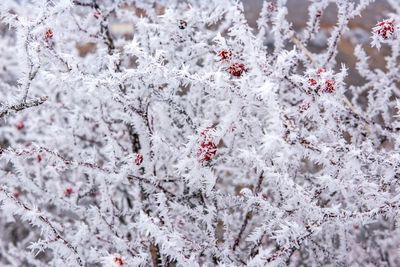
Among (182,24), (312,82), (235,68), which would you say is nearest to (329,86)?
(312,82)

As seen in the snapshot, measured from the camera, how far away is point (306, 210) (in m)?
1.40

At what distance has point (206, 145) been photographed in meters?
1.32

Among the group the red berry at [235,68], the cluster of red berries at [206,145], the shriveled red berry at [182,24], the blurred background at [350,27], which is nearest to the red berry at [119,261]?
the cluster of red berries at [206,145]

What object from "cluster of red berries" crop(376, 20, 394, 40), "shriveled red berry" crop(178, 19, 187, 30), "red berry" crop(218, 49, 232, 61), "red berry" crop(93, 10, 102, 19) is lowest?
"red berry" crop(93, 10, 102, 19)

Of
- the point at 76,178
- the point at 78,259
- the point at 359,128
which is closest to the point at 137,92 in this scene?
the point at 78,259

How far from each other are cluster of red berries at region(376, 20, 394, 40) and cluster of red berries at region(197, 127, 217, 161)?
92 cm

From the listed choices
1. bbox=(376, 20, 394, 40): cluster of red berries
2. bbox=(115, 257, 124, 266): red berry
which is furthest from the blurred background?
bbox=(115, 257, 124, 266): red berry

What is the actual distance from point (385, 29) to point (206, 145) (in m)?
0.99

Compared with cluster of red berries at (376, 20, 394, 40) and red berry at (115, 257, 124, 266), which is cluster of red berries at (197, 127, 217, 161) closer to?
red berry at (115, 257, 124, 266)

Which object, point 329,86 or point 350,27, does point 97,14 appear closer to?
point 329,86

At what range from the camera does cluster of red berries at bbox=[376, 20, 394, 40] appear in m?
1.48

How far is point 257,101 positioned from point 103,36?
134 cm

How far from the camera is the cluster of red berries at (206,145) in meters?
1.31

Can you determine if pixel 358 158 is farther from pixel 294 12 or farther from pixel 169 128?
pixel 294 12
